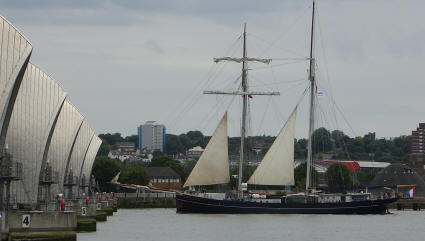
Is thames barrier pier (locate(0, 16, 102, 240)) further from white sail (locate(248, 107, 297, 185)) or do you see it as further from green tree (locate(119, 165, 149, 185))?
green tree (locate(119, 165, 149, 185))

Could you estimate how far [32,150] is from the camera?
8575 centimetres

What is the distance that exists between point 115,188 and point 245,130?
75974 mm

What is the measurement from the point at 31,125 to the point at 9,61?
1985cm

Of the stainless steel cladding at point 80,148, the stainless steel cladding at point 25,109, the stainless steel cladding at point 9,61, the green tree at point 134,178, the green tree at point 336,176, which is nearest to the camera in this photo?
the stainless steel cladding at point 9,61

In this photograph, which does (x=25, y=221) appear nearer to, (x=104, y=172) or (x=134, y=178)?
(x=134, y=178)

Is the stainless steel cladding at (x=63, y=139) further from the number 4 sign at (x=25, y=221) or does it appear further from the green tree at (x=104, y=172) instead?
the green tree at (x=104, y=172)

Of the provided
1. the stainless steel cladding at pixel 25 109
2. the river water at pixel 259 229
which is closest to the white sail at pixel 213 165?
the river water at pixel 259 229

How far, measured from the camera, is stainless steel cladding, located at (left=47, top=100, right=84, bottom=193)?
373ft

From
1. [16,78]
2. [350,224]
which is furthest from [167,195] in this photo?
[16,78]

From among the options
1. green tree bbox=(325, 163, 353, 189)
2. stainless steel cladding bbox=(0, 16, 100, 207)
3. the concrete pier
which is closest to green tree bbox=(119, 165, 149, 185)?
green tree bbox=(325, 163, 353, 189)

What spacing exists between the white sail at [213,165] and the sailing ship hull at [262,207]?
2.25 metres

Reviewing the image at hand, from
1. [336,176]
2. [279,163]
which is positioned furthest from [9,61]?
[336,176]

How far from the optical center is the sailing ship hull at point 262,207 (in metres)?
112

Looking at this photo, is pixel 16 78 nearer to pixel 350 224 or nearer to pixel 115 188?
pixel 350 224
